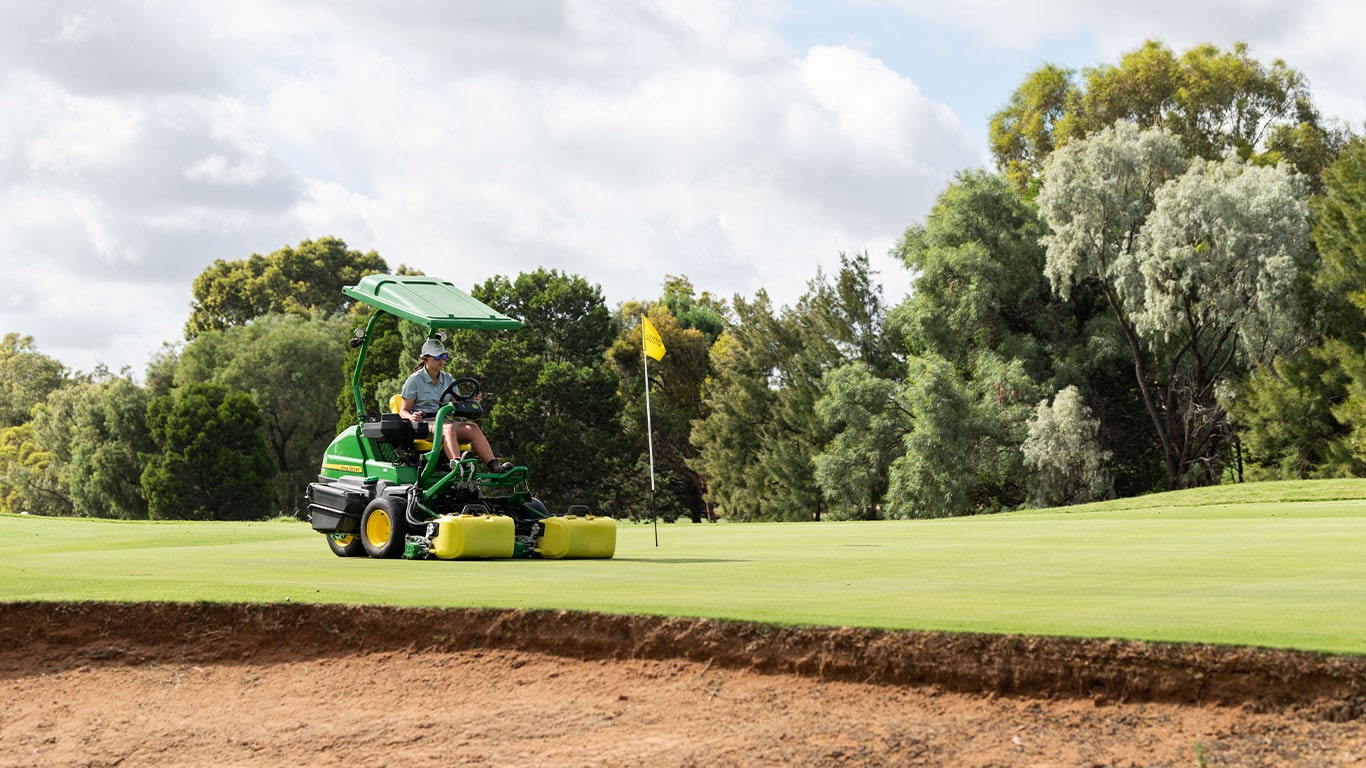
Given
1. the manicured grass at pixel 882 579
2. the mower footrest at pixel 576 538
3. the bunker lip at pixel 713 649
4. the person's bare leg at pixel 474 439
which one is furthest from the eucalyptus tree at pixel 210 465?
the bunker lip at pixel 713 649

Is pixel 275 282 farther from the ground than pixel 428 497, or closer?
farther from the ground

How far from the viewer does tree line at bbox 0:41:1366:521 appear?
153 ft

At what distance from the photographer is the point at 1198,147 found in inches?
2253

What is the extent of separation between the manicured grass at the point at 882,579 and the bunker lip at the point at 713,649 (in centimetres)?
18

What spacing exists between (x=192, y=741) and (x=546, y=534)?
7.52m

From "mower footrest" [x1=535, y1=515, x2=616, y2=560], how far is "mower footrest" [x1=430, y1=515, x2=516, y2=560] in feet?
1.77

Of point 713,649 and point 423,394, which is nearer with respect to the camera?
point 713,649

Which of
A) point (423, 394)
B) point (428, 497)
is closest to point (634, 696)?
point (428, 497)

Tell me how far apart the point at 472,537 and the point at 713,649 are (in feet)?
22.0

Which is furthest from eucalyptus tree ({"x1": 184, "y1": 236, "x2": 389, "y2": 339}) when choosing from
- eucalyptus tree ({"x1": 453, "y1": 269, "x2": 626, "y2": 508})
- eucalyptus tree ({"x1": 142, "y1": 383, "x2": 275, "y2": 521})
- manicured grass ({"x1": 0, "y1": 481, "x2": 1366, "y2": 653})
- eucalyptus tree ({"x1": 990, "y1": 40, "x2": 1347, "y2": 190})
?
manicured grass ({"x1": 0, "y1": 481, "x2": 1366, "y2": 653})

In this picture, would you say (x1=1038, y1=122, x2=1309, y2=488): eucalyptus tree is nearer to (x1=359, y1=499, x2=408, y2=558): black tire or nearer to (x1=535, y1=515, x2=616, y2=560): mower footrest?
(x1=535, y1=515, x2=616, y2=560): mower footrest

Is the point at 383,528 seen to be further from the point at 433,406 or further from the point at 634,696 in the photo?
the point at 634,696

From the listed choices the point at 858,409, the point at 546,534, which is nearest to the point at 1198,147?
the point at 858,409

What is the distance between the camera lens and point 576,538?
49.4 feet
